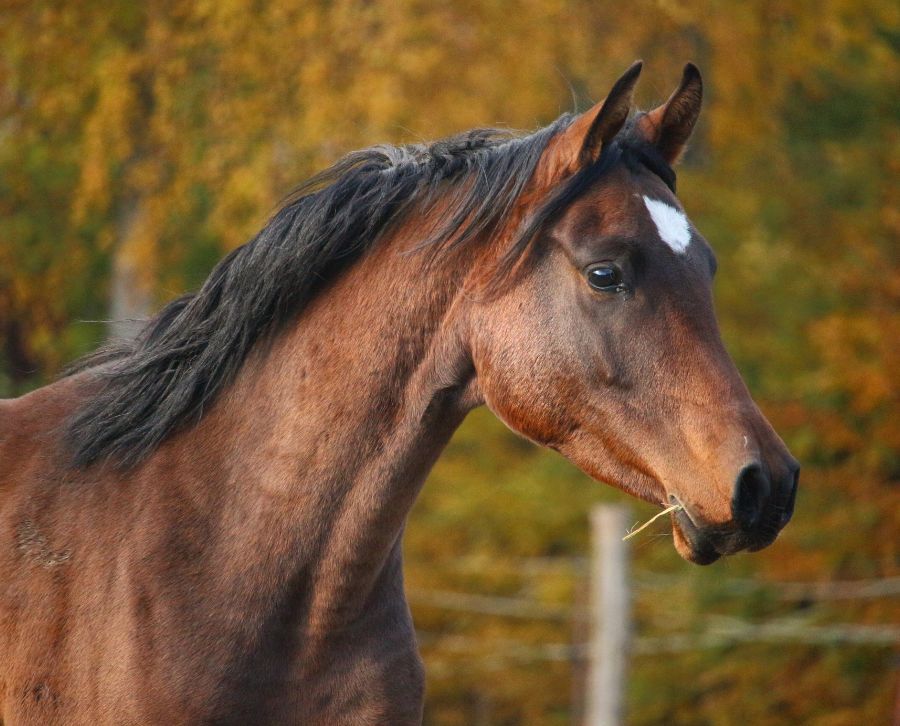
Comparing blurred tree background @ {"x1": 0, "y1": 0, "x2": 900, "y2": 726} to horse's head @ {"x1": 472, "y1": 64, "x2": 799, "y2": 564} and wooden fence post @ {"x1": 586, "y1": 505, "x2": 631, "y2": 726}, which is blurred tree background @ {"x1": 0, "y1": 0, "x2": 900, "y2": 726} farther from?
horse's head @ {"x1": 472, "y1": 64, "x2": 799, "y2": 564}

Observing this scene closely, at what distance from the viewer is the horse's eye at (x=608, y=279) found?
2477 mm

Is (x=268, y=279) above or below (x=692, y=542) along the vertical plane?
above

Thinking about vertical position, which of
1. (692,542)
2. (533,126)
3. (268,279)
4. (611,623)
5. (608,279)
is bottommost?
(611,623)

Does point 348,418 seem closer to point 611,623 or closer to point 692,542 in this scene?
point 692,542

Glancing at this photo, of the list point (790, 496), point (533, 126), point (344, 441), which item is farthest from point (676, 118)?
point (533, 126)

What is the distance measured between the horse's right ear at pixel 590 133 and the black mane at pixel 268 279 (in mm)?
79

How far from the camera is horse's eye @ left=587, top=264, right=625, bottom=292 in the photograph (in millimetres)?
2477

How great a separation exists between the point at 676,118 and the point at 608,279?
0.49 metres

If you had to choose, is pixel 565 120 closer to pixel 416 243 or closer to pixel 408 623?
pixel 416 243

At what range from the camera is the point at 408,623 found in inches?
110

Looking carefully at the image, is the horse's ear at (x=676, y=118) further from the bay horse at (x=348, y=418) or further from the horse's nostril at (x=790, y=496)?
the horse's nostril at (x=790, y=496)

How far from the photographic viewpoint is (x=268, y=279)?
2.79 meters

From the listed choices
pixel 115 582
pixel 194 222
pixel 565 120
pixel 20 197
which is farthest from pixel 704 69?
pixel 115 582

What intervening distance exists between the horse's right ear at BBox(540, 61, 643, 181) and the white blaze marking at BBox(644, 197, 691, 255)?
0.54ft
